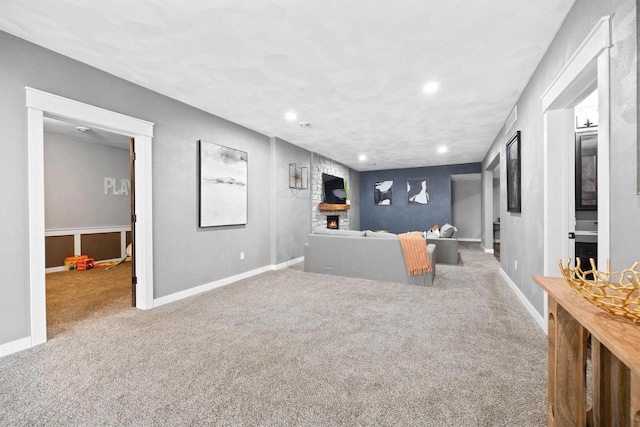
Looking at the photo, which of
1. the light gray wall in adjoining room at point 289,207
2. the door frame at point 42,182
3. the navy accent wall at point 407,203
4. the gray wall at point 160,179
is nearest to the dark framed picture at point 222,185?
the gray wall at point 160,179

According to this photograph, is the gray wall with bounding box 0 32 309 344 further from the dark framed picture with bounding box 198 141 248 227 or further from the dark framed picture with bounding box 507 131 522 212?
the dark framed picture with bounding box 507 131 522 212

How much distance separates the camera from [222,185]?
419cm

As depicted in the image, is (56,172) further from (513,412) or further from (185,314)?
(513,412)

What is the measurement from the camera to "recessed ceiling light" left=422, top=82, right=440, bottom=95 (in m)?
3.10

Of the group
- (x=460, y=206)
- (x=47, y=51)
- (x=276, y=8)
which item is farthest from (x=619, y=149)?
(x=460, y=206)

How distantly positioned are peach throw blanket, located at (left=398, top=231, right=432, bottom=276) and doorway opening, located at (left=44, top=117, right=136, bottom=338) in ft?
12.9

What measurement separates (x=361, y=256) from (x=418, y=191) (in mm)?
5178

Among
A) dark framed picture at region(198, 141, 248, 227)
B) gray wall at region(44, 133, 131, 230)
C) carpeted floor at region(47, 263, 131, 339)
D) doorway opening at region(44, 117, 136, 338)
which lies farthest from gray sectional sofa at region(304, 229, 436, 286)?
gray wall at region(44, 133, 131, 230)

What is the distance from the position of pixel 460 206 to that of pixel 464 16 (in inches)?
344

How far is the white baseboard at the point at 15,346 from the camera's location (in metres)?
2.18

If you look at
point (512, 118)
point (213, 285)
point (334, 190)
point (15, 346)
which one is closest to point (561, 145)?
point (512, 118)

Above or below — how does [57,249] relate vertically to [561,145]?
below

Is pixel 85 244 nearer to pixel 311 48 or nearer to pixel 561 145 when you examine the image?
pixel 311 48

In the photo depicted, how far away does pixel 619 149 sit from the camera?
1.38 meters
